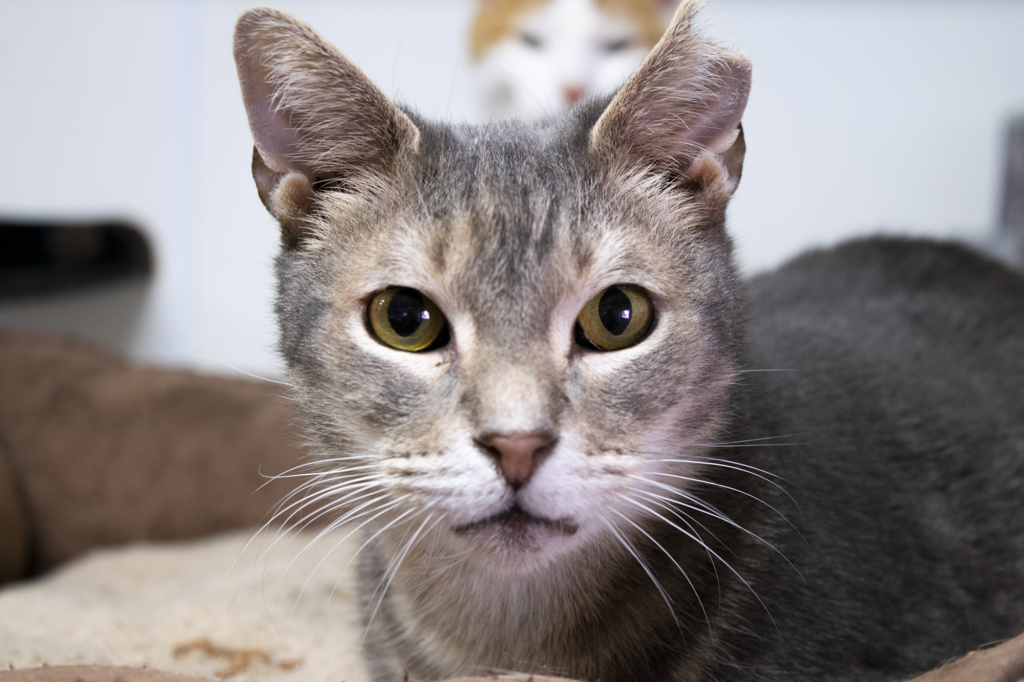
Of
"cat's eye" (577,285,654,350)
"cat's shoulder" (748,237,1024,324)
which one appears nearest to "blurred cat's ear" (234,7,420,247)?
"cat's eye" (577,285,654,350)

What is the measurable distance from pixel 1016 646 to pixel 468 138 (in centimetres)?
87

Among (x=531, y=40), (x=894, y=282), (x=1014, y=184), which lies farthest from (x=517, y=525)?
(x=1014, y=184)

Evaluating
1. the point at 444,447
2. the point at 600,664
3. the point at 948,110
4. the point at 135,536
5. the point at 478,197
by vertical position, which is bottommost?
the point at 135,536

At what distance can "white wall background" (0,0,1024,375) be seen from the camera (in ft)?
8.99

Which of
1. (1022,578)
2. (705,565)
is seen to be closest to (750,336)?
(705,565)

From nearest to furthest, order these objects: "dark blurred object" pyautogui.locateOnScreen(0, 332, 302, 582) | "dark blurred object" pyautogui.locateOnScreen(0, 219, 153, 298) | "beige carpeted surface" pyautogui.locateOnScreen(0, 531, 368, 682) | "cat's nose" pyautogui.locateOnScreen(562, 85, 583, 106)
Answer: "beige carpeted surface" pyautogui.locateOnScreen(0, 531, 368, 682)
"dark blurred object" pyautogui.locateOnScreen(0, 332, 302, 582)
"cat's nose" pyautogui.locateOnScreen(562, 85, 583, 106)
"dark blurred object" pyautogui.locateOnScreen(0, 219, 153, 298)

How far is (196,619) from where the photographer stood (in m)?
1.54

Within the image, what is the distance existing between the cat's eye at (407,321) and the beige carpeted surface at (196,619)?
14.4 inches

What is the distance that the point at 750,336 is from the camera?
118cm

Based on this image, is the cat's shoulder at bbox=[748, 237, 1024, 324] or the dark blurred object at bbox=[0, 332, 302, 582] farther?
the dark blurred object at bbox=[0, 332, 302, 582]

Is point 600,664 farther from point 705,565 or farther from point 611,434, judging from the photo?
point 611,434

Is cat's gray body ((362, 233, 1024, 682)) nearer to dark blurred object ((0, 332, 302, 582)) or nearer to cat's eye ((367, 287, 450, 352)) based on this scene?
cat's eye ((367, 287, 450, 352))

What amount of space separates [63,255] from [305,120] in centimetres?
236

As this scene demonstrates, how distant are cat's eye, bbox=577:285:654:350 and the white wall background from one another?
5.32 ft
